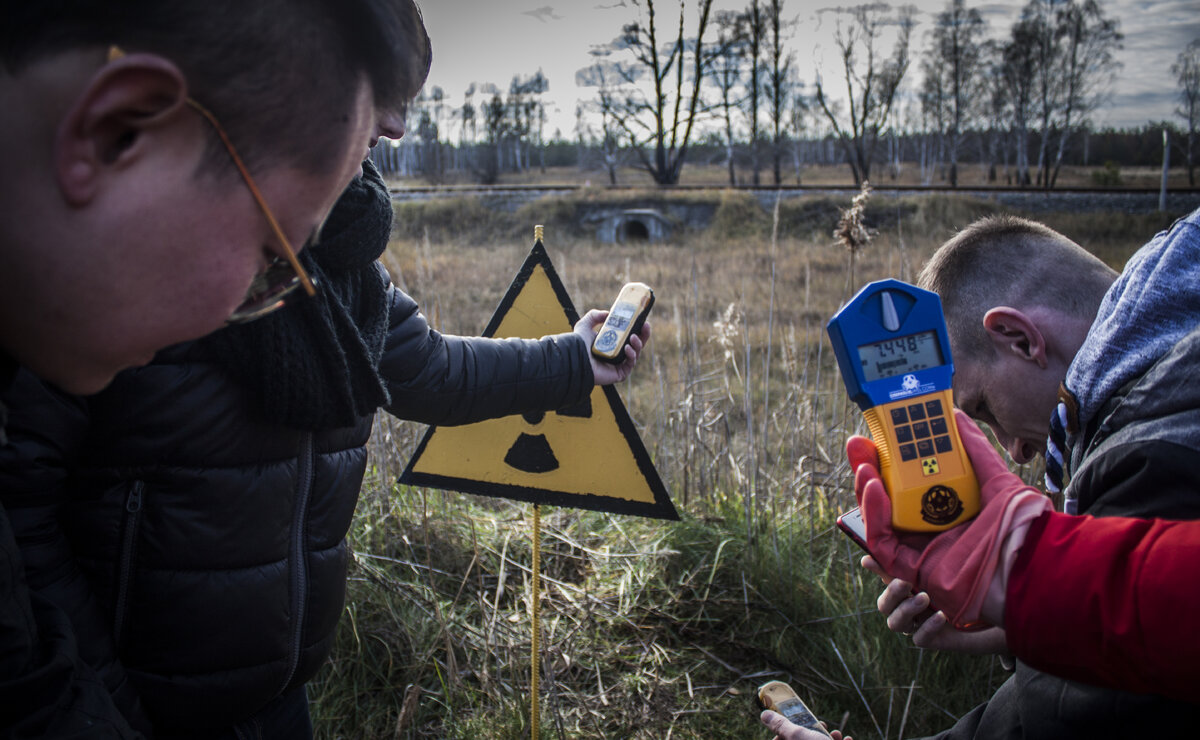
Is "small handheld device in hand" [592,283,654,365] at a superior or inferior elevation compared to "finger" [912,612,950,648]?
superior

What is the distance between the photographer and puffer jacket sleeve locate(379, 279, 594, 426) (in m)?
1.71

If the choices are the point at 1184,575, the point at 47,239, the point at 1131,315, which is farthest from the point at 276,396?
the point at 1131,315

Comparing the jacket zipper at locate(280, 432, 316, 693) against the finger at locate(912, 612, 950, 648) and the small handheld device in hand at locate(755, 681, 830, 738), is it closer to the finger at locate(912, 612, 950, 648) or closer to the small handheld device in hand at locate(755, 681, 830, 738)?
the small handheld device in hand at locate(755, 681, 830, 738)

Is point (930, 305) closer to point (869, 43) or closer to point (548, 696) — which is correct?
point (548, 696)

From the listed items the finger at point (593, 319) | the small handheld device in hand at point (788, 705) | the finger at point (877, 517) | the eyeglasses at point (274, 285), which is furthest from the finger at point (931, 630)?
the eyeglasses at point (274, 285)

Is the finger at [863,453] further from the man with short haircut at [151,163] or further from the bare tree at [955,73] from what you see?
the bare tree at [955,73]

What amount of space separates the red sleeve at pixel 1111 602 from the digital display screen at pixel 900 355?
0.99ft

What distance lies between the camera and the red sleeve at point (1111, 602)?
909 millimetres

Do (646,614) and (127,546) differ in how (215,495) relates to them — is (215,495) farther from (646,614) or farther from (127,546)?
(646,614)

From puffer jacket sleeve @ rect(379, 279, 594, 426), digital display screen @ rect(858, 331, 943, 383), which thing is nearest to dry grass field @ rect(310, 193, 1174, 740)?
puffer jacket sleeve @ rect(379, 279, 594, 426)

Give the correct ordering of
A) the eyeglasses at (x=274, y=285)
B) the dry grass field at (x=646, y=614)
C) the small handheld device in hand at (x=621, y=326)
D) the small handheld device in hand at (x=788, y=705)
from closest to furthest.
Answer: the eyeglasses at (x=274, y=285)
the small handheld device in hand at (x=788, y=705)
the small handheld device in hand at (x=621, y=326)
the dry grass field at (x=646, y=614)

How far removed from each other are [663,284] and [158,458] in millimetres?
11017

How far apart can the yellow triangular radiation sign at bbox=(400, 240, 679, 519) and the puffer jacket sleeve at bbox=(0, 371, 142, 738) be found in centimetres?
107

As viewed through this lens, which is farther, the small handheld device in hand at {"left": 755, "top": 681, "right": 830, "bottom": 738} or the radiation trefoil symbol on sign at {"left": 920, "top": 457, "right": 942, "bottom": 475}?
the small handheld device in hand at {"left": 755, "top": 681, "right": 830, "bottom": 738}
